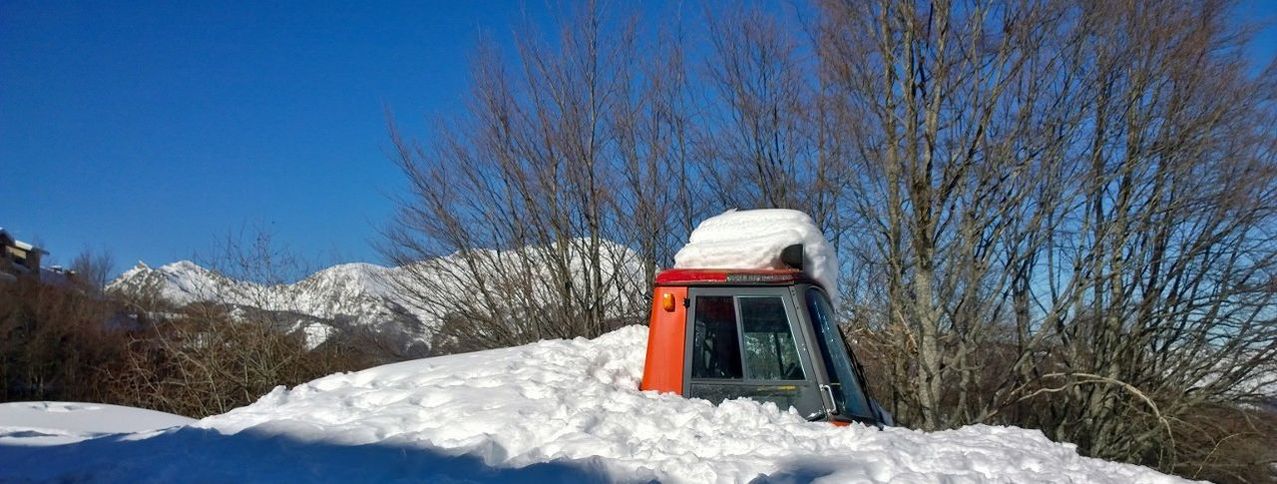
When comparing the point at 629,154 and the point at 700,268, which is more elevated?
the point at 629,154

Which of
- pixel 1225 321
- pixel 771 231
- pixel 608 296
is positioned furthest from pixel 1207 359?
pixel 771 231

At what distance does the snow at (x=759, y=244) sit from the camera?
6281 mm

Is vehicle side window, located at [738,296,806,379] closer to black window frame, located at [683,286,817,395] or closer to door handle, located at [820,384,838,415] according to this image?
black window frame, located at [683,286,817,395]

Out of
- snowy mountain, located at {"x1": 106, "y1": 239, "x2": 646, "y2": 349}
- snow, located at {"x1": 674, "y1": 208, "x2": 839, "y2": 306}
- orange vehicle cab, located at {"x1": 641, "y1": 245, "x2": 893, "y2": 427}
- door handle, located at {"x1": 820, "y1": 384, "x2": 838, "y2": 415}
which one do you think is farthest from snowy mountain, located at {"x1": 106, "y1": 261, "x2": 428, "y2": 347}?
door handle, located at {"x1": 820, "y1": 384, "x2": 838, "y2": 415}

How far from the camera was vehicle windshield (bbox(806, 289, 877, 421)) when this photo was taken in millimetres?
5852

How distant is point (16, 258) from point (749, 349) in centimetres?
3354

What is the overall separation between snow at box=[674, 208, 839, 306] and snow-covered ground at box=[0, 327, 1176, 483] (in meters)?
1.05

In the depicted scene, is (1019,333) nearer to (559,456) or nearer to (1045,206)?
(1045,206)

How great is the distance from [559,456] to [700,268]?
7.25 ft

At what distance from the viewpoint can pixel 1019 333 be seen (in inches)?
562

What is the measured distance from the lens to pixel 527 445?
480cm

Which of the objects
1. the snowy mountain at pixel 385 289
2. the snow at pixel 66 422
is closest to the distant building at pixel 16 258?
the snowy mountain at pixel 385 289

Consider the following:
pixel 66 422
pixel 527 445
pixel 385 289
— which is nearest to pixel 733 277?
pixel 527 445

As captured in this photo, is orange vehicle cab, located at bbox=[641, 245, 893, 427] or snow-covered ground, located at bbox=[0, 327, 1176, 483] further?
orange vehicle cab, located at bbox=[641, 245, 893, 427]
